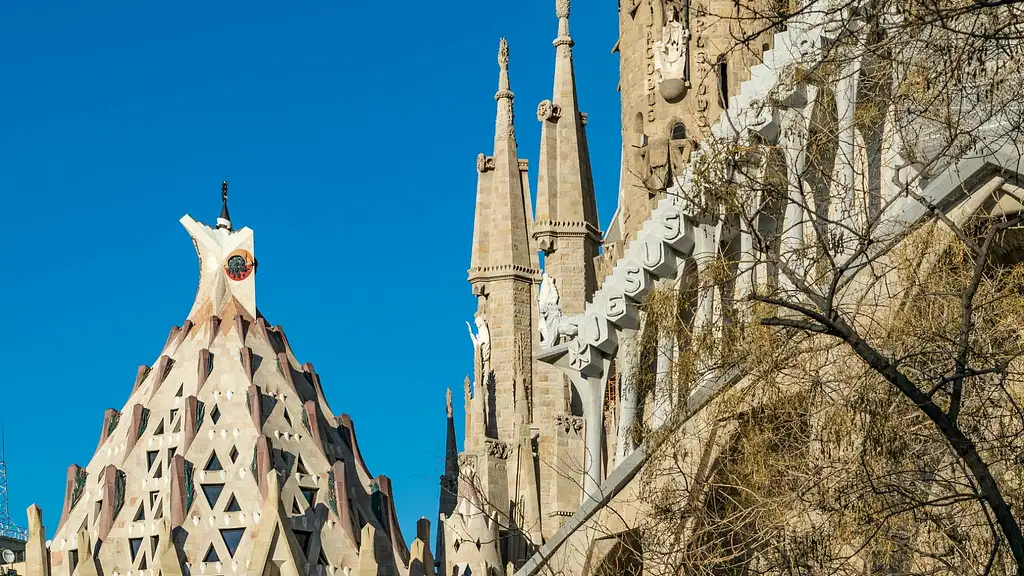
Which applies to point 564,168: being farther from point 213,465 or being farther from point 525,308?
point 213,465

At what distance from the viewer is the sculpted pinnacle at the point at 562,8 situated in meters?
27.5

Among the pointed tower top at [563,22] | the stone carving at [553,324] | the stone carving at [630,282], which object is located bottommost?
the stone carving at [630,282]

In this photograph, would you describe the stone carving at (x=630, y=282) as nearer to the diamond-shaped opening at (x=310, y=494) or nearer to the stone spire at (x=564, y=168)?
the stone spire at (x=564, y=168)

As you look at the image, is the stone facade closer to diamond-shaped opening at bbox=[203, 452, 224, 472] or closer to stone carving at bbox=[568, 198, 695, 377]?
stone carving at bbox=[568, 198, 695, 377]

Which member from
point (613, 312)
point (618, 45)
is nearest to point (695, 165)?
point (613, 312)

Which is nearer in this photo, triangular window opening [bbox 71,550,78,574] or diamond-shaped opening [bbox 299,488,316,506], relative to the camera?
triangular window opening [bbox 71,550,78,574]

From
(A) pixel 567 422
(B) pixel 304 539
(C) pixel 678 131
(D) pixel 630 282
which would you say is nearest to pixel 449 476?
(B) pixel 304 539

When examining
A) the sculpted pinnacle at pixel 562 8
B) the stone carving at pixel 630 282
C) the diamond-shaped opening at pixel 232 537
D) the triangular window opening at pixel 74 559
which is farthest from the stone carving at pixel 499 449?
the triangular window opening at pixel 74 559

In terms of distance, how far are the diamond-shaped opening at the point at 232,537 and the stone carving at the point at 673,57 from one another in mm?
15126

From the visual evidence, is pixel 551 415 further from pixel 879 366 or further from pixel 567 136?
pixel 879 366

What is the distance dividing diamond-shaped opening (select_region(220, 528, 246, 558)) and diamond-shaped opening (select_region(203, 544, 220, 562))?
316mm

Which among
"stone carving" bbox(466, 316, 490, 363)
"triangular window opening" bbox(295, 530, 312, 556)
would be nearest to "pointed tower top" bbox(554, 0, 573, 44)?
"stone carving" bbox(466, 316, 490, 363)

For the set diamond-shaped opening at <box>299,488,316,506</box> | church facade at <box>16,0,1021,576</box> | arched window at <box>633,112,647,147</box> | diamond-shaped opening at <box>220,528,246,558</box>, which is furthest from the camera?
diamond-shaped opening at <box>299,488,316,506</box>

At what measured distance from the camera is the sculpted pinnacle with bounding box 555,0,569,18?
90.3ft
